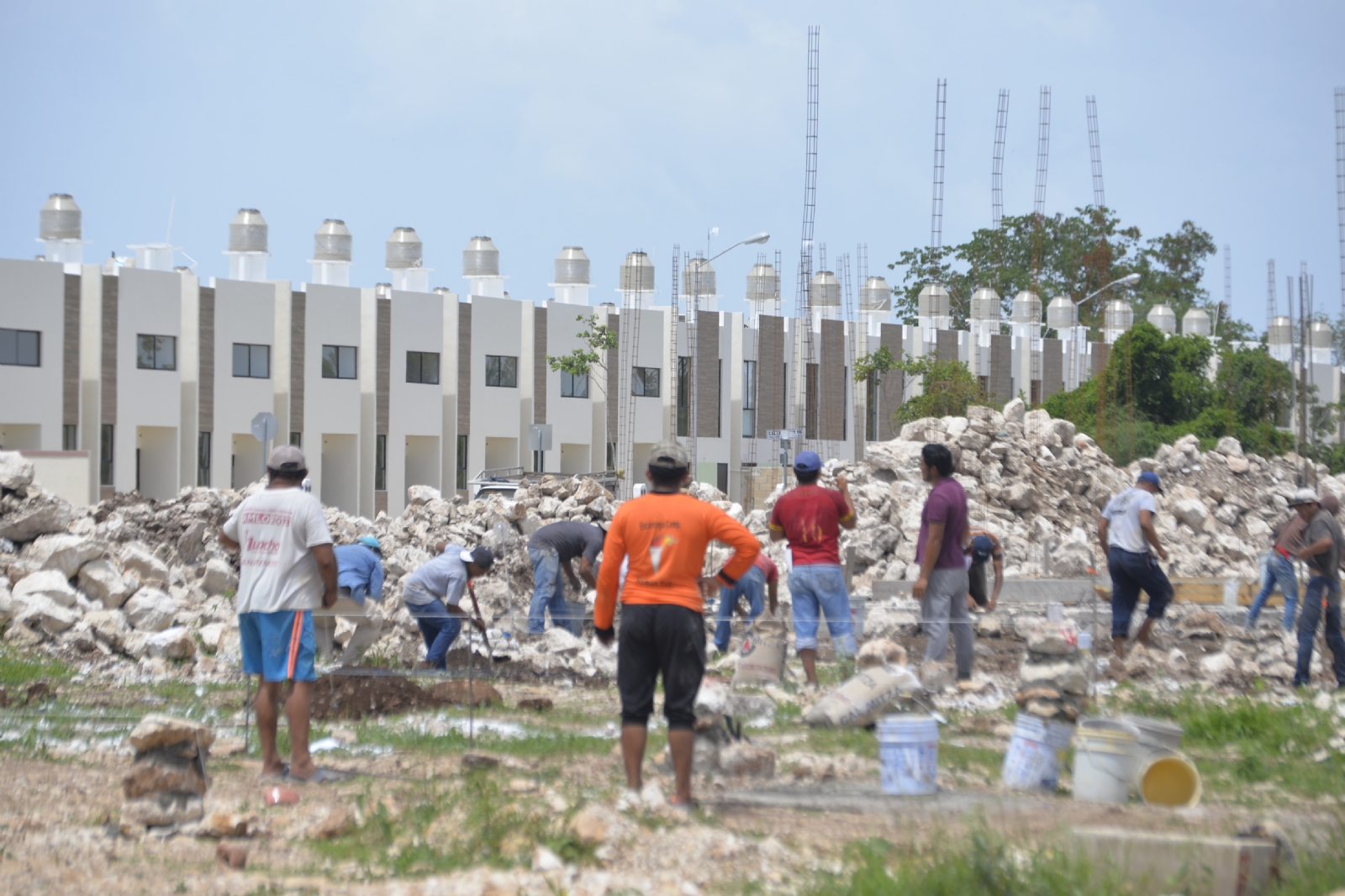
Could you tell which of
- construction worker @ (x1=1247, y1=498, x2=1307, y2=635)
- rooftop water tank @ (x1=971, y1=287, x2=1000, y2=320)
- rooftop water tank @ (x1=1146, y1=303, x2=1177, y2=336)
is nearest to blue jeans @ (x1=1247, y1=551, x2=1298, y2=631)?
construction worker @ (x1=1247, y1=498, x2=1307, y2=635)

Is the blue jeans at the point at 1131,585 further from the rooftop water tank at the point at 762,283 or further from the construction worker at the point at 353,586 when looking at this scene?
the rooftop water tank at the point at 762,283

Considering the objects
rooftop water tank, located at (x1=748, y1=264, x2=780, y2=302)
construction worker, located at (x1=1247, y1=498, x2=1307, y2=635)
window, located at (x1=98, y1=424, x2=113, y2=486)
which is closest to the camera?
construction worker, located at (x1=1247, y1=498, x2=1307, y2=635)

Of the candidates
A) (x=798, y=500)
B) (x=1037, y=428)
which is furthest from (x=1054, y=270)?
(x=798, y=500)

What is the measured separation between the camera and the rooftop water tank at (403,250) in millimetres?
44125

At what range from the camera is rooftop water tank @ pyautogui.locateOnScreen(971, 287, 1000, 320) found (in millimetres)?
54969

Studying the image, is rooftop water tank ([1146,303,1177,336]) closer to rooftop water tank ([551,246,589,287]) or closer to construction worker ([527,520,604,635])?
rooftop water tank ([551,246,589,287])

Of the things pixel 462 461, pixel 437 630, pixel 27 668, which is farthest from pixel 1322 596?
pixel 462 461

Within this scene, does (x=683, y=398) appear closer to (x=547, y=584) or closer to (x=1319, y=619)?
(x=547, y=584)

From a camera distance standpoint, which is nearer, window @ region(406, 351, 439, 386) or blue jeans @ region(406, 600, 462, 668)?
blue jeans @ region(406, 600, 462, 668)

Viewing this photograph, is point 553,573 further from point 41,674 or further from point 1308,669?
point 1308,669

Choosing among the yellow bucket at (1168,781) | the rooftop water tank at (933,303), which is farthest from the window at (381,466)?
the yellow bucket at (1168,781)

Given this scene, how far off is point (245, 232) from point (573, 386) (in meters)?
12.2

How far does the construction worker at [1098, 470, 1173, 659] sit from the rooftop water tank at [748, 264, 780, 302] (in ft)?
130

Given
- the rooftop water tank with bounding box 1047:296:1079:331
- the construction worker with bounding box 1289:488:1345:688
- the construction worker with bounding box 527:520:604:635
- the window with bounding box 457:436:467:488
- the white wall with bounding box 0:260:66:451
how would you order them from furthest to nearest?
the rooftop water tank with bounding box 1047:296:1079:331
the window with bounding box 457:436:467:488
the white wall with bounding box 0:260:66:451
the construction worker with bounding box 527:520:604:635
the construction worker with bounding box 1289:488:1345:688
